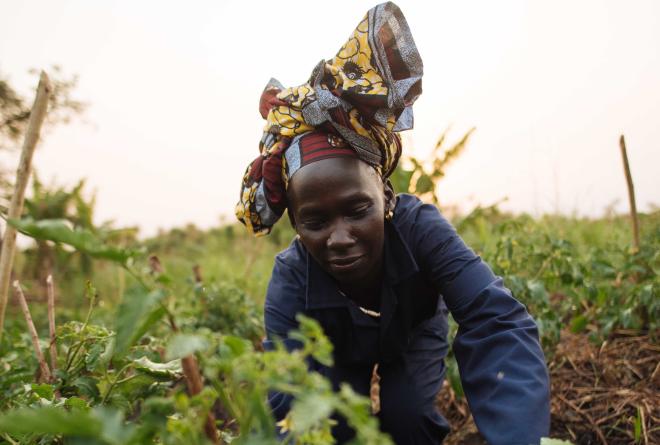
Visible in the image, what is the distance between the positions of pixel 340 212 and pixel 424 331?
920mm

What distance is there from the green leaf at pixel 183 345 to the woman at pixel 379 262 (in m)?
0.88

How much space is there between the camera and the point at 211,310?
3.26m

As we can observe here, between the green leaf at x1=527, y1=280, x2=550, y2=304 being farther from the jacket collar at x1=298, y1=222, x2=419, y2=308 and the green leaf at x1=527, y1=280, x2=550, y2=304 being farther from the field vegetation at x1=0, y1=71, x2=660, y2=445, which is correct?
the jacket collar at x1=298, y1=222, x2=419, y2=308

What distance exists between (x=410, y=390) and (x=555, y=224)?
8.16 ft

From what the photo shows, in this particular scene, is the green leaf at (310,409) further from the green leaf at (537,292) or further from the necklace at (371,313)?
the green leaf at (537,292)

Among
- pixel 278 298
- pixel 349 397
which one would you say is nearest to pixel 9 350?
pixel 278 298

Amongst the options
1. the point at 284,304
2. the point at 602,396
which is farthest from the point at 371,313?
the point at 602,396

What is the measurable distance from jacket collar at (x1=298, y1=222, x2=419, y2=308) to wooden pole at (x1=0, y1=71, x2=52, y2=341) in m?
0.99

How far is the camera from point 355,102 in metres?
1.69

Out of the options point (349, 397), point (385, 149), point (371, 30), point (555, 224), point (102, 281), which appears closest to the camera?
point (349, 397)

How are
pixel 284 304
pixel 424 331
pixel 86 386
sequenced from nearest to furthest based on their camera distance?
pixel 86 386 < pixel 284 304 < pixel 424 331

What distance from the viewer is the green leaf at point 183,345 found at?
0.51 m

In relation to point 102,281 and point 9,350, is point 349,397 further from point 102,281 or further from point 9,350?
point 102,281

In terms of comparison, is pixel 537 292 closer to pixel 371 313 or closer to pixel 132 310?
pixel 371 313
